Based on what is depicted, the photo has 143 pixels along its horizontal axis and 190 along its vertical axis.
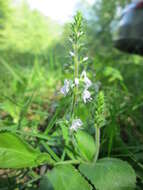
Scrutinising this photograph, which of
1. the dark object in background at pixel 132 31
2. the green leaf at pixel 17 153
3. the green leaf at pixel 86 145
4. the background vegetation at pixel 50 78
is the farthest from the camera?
the dark object in background at pixel 132 31

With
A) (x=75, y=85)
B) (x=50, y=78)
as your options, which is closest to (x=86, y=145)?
(x=75, y=85)

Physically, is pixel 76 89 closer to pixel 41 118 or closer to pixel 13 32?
pixel 41 118

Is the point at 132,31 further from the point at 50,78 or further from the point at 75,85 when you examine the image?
the point at 75,85

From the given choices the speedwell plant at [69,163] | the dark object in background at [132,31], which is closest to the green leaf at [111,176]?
the speedwell plant at [69,163]

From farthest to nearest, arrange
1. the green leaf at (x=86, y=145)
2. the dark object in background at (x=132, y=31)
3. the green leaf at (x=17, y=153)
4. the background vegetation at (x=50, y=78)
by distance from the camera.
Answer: the dark object in background at (x=132, y=31), the background vegetation at (x=50, y=78), the green leaf at (x=86, y=145), the green leaf at (x=17, y=153)

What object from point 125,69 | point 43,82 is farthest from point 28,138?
point 125,69

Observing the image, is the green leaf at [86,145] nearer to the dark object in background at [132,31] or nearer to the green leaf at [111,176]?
the green leaf at [111,176]
